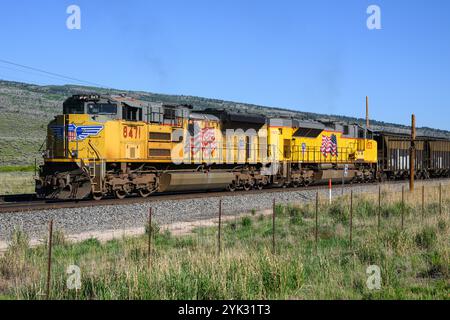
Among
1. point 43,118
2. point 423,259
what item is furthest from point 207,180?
point 43,118

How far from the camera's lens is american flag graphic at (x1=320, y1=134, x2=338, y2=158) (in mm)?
33125

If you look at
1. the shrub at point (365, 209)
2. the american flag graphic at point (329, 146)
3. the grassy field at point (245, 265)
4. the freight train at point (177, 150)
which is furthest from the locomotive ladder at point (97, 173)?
the american flag graphic at point (329, 146)

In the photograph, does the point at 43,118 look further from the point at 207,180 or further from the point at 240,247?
the point at 240,247

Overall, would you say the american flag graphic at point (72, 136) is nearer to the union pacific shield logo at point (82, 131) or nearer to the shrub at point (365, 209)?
the union pacific shield logo at point (82, 131)

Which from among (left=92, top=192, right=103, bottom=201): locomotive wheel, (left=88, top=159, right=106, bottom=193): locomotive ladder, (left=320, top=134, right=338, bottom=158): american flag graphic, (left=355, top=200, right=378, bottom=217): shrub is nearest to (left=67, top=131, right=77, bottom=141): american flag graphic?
(left=88, top=159, right=106, bottom=193): locomotive ladder

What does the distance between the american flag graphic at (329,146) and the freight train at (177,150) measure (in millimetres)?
61

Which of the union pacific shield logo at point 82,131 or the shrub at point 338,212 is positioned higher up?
the union pacific shield logo at point 82,131

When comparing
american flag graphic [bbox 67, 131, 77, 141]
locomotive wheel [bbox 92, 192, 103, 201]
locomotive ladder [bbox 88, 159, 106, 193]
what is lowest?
locomotive wheel [bbox 92, 192, 103, 201]

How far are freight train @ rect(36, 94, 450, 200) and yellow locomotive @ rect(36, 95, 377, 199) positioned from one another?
4 centimetres

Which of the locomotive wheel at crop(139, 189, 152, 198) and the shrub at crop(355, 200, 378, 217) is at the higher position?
the locomotive wheel at crop(139, 189, 152, 198)

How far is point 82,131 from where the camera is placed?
19.5 meters

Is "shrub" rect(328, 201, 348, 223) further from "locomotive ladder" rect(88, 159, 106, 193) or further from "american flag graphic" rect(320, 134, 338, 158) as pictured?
"american flag graphic" rect(320, 134, 338, 158)

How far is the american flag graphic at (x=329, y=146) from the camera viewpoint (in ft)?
109
